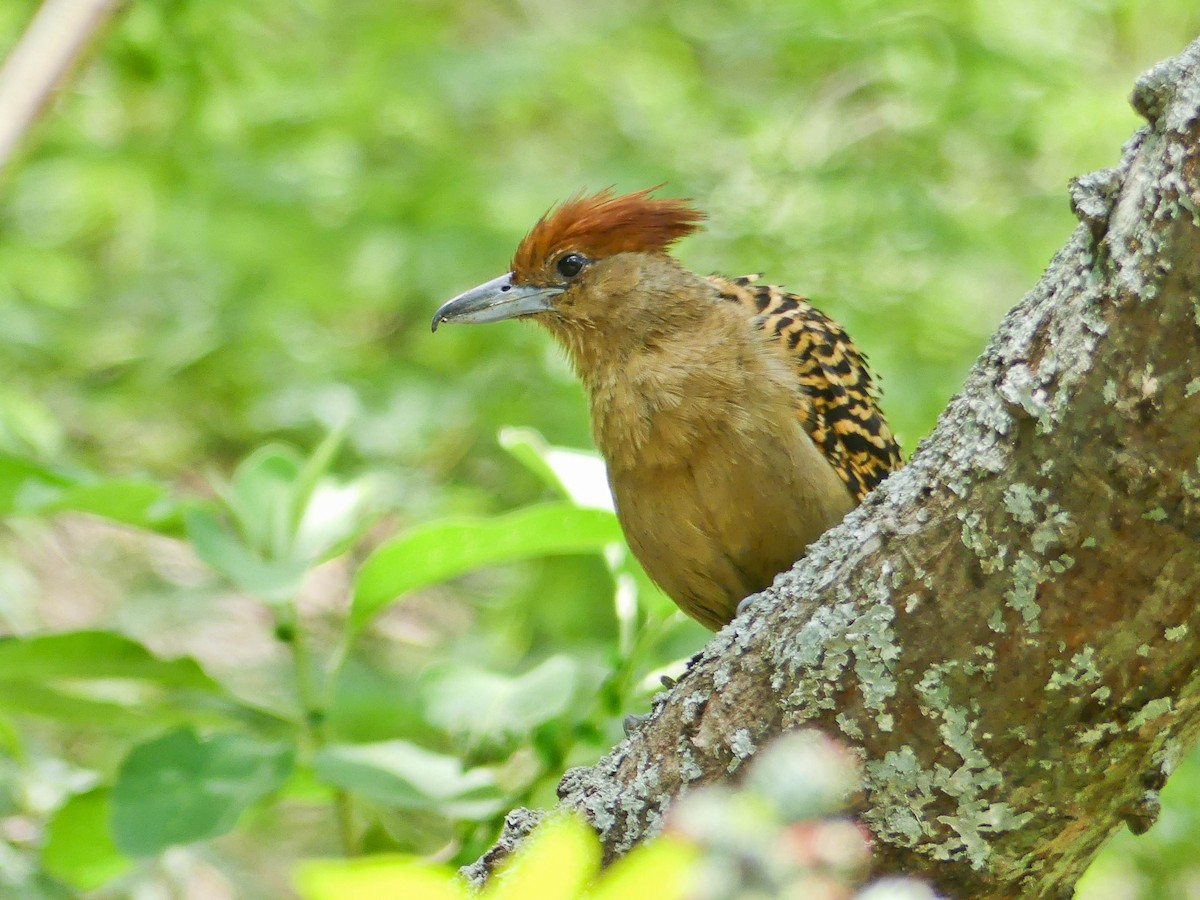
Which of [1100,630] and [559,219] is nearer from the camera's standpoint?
[1100,630]

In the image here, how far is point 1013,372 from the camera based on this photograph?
194 cm

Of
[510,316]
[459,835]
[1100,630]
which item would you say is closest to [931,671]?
[1100,630]

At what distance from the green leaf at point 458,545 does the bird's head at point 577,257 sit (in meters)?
1.23

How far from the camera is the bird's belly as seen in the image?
11.6 ft

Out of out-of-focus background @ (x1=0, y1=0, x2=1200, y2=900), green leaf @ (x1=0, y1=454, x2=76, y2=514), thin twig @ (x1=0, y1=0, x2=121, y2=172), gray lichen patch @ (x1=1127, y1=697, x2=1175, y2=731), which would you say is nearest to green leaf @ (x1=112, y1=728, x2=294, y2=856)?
green leaf @ (x1=0, y1=454, x2=76, y2=514)

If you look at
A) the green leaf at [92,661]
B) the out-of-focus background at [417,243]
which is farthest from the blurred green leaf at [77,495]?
the out-of-focus background at [417,243]

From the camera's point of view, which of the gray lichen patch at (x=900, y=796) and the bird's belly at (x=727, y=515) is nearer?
the gray lichen patch at (x=900, y=796)

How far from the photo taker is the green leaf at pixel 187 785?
2.86 meters

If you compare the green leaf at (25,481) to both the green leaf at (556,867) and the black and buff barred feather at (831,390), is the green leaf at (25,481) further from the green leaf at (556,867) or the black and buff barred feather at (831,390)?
the green leaf at (556,867)

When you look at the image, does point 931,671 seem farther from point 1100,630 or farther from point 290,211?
point 290,211

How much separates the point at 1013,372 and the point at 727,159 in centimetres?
397

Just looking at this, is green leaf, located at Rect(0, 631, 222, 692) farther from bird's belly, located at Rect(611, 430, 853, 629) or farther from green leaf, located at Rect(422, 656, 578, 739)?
bird's belly, located at Rect(611, 430, 853, 629)

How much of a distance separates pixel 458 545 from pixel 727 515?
2.55ft

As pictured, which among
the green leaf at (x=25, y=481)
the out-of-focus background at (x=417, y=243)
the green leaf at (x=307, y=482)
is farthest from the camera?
the out-of-focus background at (x=417, y=243)
